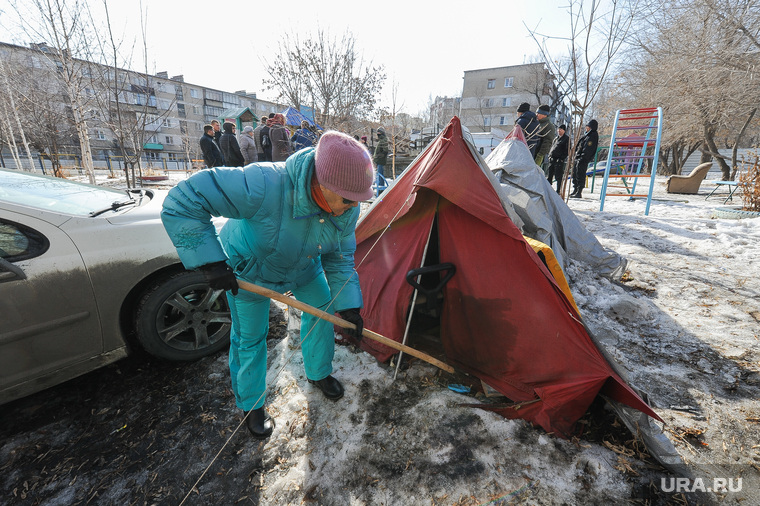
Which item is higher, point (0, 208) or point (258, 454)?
point (0, 208)

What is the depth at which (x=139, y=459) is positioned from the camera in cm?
187

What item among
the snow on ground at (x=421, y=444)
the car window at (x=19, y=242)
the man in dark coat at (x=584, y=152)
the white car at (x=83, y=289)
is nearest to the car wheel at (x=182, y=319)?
the white car at (x=83, y=289)

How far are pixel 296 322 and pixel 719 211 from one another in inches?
332

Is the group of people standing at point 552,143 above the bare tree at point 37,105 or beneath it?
beneath

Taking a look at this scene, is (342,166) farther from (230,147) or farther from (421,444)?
(230,147)

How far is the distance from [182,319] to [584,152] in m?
10.0

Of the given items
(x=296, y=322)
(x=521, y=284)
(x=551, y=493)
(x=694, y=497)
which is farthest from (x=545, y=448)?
(x=296, y=322)

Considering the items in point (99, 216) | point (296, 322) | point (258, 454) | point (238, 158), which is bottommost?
point (258, 454)

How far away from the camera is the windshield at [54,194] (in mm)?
2010

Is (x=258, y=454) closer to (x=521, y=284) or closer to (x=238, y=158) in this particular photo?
(x=521, y=284)

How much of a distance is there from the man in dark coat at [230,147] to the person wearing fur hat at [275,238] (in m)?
7.10

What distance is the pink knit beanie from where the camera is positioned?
4.93ft

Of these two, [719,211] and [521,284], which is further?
[719,211]

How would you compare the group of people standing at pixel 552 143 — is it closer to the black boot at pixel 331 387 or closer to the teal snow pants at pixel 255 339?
the teal snow pants at pixel 255 339
